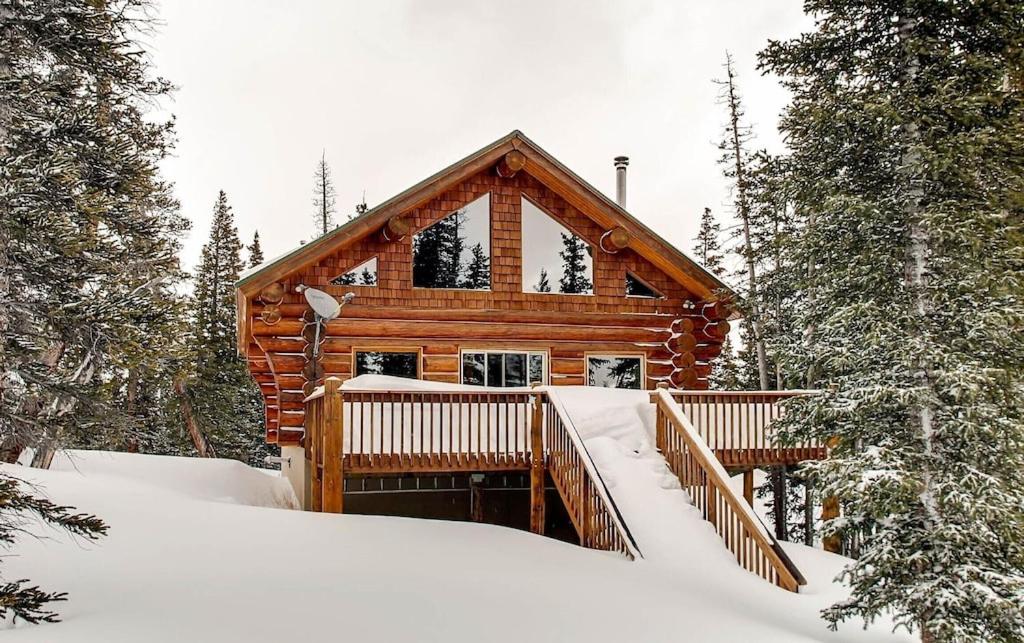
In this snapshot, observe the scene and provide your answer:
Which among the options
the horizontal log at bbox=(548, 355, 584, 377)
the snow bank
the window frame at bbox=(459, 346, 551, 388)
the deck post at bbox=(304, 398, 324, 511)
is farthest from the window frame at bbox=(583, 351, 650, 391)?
the snow bank

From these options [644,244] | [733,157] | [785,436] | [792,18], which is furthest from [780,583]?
[792,18]

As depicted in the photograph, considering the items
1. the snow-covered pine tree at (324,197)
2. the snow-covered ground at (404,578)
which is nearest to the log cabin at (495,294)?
the snow-covered ground at (404,578)

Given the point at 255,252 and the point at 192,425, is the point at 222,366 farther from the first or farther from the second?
the point at 255,252

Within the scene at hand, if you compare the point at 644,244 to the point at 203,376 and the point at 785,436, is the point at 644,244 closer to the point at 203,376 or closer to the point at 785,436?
the point at 785,436

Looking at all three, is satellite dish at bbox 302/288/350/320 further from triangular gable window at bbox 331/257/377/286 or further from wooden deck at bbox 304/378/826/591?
wooden deck at bbox 304/378/826/591

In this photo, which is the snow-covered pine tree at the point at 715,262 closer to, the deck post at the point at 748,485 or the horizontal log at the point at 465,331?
the horizontal log at the point at 465,331

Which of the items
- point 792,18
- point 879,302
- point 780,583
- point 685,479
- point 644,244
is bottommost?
point 780,583

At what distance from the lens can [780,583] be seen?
811 centimetres

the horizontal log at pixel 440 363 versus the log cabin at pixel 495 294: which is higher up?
the log cabin at pixel 495 294

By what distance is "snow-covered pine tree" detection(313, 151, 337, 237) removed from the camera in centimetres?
3838

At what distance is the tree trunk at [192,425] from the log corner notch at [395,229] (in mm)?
15014

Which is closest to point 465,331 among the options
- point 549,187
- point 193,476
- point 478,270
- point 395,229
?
point 478,270

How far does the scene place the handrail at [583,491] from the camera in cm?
872

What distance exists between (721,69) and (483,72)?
280 inches
